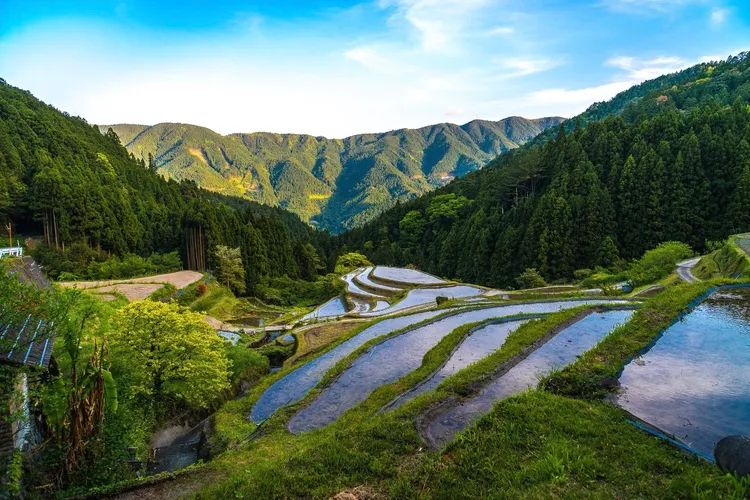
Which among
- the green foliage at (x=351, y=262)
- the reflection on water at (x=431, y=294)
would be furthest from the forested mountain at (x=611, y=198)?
the reflection on water at (x=431, y=294)

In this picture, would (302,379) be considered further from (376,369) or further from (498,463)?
(498,463)

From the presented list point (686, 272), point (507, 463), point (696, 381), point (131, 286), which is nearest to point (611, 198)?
point (686, 272)

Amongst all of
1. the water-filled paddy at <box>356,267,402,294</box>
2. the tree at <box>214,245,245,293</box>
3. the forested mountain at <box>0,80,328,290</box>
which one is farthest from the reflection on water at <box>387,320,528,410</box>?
the forested mountain at <box>0,80,328,290</box>

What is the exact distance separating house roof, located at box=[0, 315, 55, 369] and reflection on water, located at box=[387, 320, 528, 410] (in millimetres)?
7981

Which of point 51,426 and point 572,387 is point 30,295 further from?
point 572,387

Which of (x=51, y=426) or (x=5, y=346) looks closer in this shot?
(x=5, y=346)

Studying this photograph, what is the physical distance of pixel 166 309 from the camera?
51.8 feet

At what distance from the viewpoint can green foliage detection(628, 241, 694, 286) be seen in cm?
3309

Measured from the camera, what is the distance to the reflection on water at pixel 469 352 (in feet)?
41.1

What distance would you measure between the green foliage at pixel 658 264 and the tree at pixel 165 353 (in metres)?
31.6

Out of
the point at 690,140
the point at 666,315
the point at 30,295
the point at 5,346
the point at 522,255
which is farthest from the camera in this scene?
the point at 522,255

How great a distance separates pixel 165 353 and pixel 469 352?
11360 millimetres

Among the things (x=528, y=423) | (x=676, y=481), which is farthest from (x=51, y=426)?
(x=676, y=481)

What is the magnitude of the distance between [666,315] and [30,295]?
18508 millimetres
